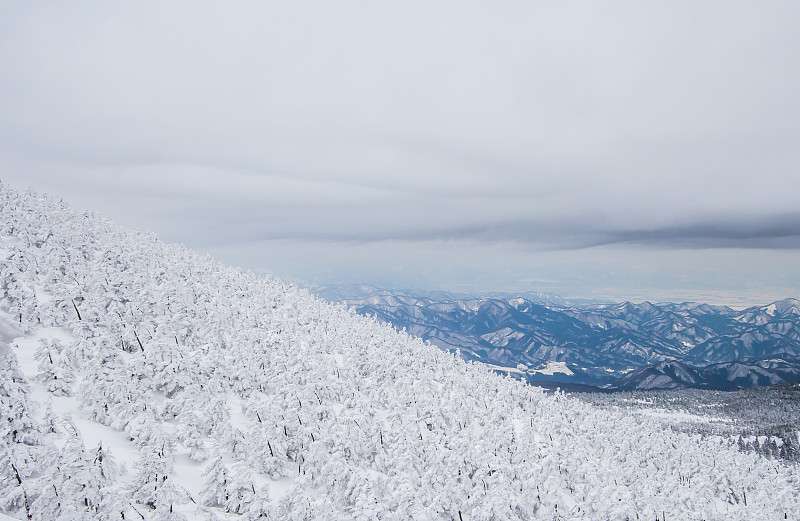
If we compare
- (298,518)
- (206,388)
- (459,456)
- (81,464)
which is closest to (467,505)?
(459,456)

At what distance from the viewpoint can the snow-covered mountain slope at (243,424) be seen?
28.9m

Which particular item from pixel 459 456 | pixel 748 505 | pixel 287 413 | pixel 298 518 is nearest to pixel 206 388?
pixel 287 413

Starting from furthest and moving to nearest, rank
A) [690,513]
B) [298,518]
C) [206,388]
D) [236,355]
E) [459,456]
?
1. [236,355]
2. [690,513]
3. [459,456]
4. [206,388]
5. [298,518]

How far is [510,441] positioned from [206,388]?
1955 inches

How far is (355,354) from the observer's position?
83.1 metres

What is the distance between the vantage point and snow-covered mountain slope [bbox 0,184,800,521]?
28.9 m

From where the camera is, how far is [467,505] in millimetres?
44938

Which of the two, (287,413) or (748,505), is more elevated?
(287,413)

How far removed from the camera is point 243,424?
48.8m

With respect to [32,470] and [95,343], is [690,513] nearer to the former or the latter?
[32,470]

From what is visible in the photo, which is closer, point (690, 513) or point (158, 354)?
point (158, 354)

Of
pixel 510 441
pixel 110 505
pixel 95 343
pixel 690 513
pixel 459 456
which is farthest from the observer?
pixel 510 441

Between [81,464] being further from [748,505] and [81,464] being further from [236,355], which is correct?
[748,505]

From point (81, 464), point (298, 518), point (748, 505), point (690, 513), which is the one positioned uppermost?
point (81, 464)
